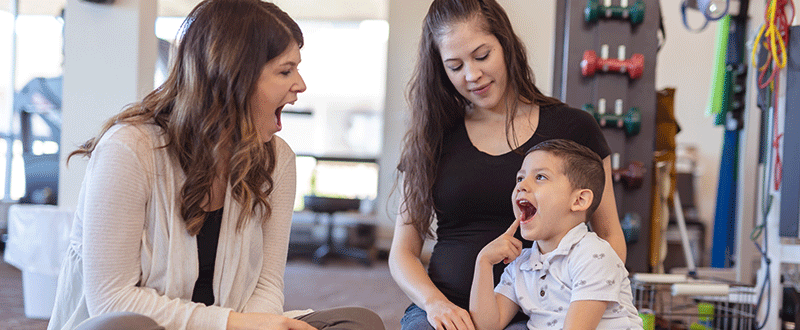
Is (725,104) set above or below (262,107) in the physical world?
above

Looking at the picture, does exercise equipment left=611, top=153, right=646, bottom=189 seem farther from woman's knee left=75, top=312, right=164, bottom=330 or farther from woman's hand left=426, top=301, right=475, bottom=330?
woman's knee left=75, top=312, right=164, bottom=330

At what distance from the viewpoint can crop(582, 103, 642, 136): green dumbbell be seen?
237 cm

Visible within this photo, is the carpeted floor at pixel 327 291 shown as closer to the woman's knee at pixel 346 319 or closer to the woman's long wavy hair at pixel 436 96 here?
the woman's long wavy hair at pixel 436 96

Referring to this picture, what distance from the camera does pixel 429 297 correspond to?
4.20 feet

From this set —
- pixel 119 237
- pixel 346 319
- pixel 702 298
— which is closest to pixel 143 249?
pixel 119 237

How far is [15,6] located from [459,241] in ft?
17.2

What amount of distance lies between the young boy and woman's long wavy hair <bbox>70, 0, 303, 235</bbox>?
0.53 m

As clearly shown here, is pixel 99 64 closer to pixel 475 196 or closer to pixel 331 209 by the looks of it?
pixel 475 196

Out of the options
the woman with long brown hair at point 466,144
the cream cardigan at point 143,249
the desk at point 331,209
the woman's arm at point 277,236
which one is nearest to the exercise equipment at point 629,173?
the woman with long brown hair at point 466,144

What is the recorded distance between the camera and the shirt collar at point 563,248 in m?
1.12

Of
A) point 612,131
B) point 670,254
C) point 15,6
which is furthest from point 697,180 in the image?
point 15,6

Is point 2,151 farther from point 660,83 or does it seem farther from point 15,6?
point 660,83

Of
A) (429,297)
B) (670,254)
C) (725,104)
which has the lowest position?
(670,254)

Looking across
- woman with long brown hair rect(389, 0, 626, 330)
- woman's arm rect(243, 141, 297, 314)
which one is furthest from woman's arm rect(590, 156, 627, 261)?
woman's arm rect(243, 141, 297, 314)
